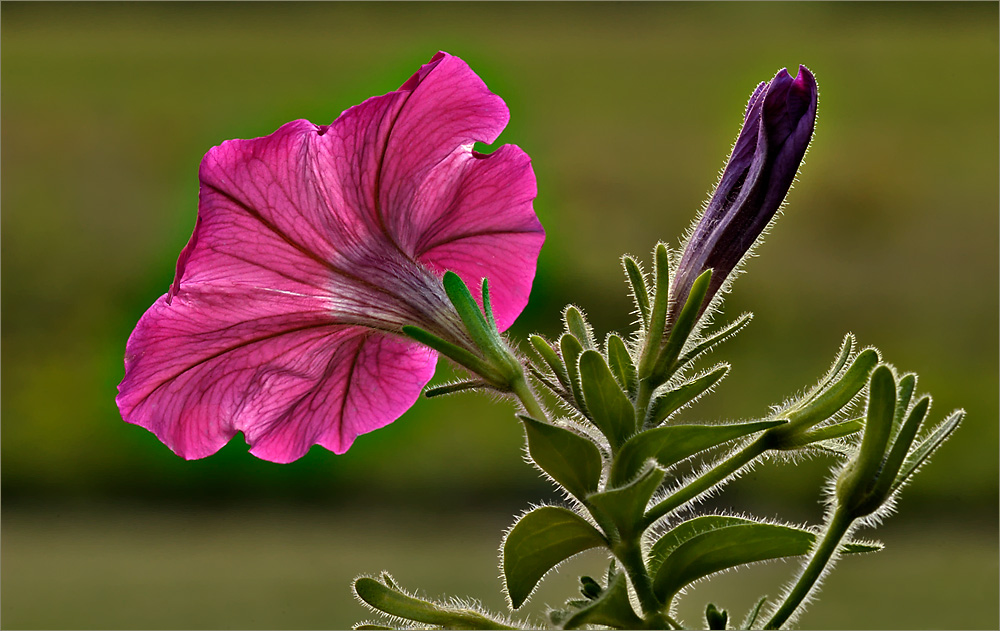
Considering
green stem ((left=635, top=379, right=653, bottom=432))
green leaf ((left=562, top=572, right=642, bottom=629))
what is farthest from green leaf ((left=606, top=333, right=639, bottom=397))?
green leaf ((left=562, top=572, right=642, bottom=629))

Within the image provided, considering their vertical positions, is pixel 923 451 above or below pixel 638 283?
below

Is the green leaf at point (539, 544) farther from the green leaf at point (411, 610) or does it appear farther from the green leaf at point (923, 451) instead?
the green leaf at point (923, 451)

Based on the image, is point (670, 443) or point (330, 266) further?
point (330, 266)

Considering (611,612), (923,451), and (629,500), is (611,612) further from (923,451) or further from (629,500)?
(923,451)

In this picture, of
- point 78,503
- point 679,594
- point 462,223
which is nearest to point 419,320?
point 462,223

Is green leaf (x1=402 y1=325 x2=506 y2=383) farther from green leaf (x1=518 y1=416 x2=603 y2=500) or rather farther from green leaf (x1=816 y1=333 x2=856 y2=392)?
green leaf (x1=816 y1=333 x2=856 y2=392)

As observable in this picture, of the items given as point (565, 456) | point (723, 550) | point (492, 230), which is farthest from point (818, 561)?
point (492, 230)

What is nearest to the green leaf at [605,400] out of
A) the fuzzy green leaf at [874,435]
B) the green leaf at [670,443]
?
the green leaf at [670,443]
